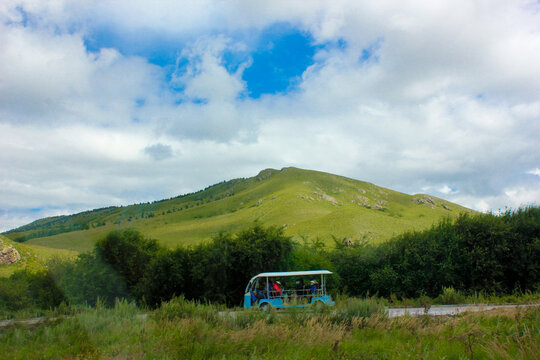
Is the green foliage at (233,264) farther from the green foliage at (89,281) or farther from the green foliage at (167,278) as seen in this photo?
the green foliage at (89,281)

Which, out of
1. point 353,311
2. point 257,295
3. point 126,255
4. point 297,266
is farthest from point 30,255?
point 353,311

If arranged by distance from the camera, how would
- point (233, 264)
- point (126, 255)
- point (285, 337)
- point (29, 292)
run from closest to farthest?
point (285, 337) → point (233, 264) → point (29, 292) → point (126, 255)

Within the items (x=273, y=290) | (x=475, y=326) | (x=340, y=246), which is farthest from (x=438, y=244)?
(x=475, y=326)

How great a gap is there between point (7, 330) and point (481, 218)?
31.2 metres

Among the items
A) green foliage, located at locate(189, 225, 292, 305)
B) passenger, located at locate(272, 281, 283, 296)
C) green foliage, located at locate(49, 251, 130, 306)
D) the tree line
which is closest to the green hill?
green foliage, located at locate(49, 251, 130, 306)

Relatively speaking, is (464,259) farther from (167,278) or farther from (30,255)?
(30,255)

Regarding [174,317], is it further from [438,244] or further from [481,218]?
[481,218]

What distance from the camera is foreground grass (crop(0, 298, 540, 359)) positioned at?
278 inches

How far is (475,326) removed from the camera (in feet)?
27.1

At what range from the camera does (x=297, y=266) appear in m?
33.4

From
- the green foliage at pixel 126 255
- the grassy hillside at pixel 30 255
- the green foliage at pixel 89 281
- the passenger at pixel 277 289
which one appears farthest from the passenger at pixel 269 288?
the grassy hillside at pixel 30 255

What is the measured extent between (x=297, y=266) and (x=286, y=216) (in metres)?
72.1

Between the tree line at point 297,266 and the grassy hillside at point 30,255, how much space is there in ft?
46.6

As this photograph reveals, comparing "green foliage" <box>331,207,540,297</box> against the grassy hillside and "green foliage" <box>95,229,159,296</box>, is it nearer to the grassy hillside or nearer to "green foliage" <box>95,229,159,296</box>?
"green foliage" <box>95,229,159,296</box>
